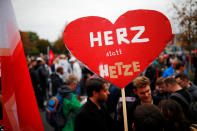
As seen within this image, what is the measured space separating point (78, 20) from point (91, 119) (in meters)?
1.18

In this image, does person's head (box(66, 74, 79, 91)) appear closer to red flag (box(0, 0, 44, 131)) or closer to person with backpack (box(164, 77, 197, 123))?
red flag (box(0, 0, 44, 131))

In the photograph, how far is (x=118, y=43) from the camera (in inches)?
82.7

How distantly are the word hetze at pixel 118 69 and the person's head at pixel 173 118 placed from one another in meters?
0.52

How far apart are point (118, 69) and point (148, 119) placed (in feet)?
2.57

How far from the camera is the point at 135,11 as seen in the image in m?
2.08

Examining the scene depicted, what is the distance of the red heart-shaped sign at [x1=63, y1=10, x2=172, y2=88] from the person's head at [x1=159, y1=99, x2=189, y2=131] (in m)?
0.51

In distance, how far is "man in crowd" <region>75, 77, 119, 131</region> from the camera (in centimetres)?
185

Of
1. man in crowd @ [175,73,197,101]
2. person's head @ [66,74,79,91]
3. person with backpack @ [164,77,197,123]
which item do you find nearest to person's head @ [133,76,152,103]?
person with backpack @ [164,77,197,123]

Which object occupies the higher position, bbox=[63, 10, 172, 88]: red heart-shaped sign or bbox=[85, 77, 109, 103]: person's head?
bbox=[63, 10, 172, 88]: red heart-shaped sign

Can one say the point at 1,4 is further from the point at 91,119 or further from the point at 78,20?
the point at 91,119

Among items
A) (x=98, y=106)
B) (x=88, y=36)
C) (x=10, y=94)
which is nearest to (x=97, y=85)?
(x=98, y=106)

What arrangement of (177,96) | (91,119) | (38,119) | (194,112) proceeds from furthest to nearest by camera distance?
1. (177,96)
2. (194,112)
3. (38,119)
4. (91,119)

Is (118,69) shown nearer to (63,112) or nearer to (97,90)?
(97,90)

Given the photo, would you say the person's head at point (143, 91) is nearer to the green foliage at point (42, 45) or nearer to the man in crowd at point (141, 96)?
the man in crowd at point (141, 96)
